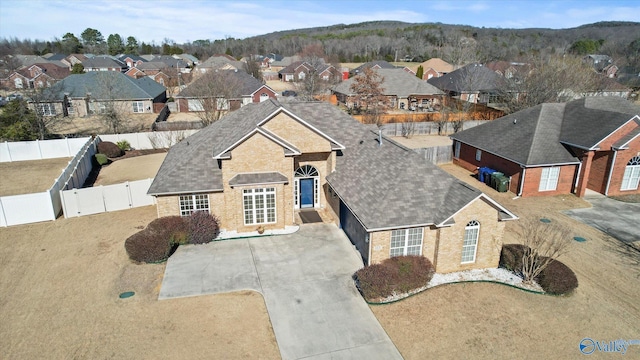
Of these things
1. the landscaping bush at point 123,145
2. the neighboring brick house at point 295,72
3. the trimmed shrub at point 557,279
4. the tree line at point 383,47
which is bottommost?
the trimmed shrub at point 557,279

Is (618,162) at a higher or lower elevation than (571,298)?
higher

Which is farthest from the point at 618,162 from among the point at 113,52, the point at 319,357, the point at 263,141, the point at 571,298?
the point at 113,52

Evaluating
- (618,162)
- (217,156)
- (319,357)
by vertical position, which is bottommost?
(319,357)

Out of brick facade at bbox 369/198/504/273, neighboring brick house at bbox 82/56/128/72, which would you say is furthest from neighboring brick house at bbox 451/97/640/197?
neighboring brick house at bbox 82/56/128/72

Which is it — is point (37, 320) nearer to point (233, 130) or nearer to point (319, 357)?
point (319, 357)

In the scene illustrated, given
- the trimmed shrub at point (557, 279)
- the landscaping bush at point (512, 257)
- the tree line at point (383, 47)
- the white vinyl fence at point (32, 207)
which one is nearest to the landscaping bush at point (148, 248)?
the white vinyl fence at point (32, 207)

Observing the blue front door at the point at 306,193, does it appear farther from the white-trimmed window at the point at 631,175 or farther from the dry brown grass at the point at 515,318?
the white-trimmed window at the point at 631,175

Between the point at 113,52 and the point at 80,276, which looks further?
the point at 113,52
